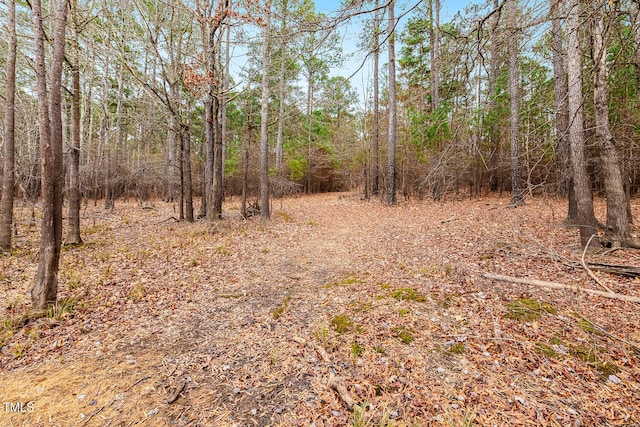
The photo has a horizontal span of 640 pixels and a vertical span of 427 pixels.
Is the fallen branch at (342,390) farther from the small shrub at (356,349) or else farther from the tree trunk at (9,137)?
the tree trunk at (9,137)

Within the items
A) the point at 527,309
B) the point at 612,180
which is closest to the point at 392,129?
the point at 612,180

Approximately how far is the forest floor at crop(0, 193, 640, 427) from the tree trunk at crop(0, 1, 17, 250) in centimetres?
75

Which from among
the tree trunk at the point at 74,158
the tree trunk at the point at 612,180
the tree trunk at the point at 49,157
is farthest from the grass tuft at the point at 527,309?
the tree trunk at the point at 74,158

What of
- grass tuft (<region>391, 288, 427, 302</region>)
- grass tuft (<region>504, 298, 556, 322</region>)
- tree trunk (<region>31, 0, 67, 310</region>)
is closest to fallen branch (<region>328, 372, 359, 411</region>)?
grass tuft (<region>391, 288, 427, 302</region>)

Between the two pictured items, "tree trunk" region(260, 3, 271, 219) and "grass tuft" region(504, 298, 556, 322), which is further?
"tree trunk" region(260, 3, 271, 219)

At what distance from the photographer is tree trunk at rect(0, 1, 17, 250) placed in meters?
5.29

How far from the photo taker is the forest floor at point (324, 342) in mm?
1993

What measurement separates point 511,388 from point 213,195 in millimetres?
8358

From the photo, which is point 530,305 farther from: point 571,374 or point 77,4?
point 77,4

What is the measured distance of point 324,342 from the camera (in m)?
2.79

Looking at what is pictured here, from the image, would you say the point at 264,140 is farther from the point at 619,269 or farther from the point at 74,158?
the point at 619,269

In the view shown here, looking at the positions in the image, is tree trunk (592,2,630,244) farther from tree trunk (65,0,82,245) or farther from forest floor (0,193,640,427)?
tree trunk (65,0,82,245)

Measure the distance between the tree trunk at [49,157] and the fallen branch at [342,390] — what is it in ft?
12.0

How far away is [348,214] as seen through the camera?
454 inches
